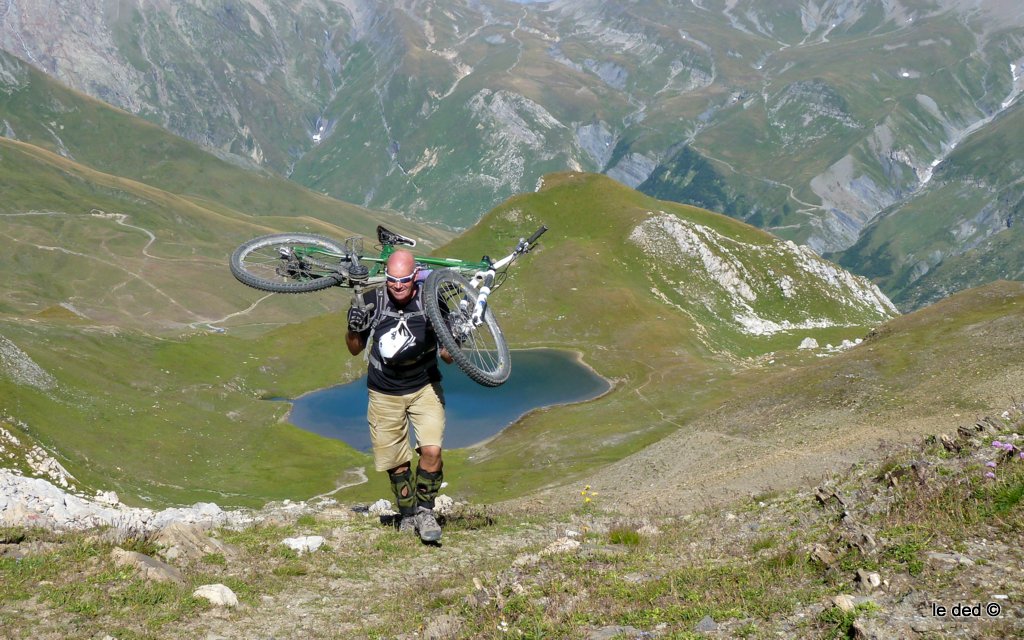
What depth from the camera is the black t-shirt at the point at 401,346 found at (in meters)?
14.6

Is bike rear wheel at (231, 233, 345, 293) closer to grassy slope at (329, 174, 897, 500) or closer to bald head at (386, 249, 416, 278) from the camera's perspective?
bald head at (386, 249, 416, 278)

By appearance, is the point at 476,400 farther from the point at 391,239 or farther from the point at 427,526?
the point at 427,526

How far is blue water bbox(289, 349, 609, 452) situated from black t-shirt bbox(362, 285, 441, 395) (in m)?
56.6

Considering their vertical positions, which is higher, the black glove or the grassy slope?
the grassy slope

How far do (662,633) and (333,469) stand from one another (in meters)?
61.5

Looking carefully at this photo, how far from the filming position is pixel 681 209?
142125 millimetres

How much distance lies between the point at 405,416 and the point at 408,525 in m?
2.66

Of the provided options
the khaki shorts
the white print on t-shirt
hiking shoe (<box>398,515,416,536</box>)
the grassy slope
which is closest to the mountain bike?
the white print on t-shirt

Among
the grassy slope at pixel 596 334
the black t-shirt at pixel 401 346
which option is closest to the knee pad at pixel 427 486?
the black t-shirt at pixel 401 346

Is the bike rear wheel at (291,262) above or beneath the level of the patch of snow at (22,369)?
beneath

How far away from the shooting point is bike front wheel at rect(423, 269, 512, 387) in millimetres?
14758

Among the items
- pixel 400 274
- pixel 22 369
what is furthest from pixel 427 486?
pixel 22 369

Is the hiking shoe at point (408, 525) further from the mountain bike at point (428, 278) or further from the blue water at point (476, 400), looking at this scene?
the blue water at point (476, 400)

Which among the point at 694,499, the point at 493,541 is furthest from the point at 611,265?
the point at 493,541
